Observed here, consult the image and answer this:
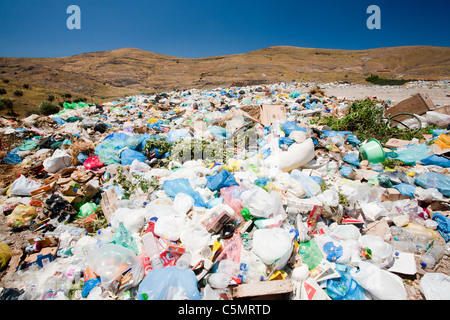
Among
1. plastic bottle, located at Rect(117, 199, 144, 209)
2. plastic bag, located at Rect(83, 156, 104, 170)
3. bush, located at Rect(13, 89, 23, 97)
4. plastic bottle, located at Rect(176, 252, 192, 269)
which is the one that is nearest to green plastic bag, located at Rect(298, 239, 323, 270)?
plastic bottle, located at Rect(176, 252, 192, 269)

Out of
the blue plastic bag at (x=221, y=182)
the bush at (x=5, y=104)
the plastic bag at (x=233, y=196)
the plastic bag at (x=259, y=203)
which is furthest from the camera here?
the bush at (x=5, y=104)

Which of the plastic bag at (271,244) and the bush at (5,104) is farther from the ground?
the bush at (5,104)

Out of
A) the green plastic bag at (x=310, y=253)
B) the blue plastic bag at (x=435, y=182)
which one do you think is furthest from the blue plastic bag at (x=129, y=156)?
the blue plastic bag at (x=435, y=182)

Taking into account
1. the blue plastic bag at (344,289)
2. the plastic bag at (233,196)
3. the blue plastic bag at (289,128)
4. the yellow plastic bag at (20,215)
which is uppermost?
the blue plastic bag at (289,128)

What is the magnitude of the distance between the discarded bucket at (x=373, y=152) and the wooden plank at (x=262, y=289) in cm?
275

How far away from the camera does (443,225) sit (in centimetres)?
207

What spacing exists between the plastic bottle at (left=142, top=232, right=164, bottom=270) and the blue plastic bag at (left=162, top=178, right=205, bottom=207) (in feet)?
2.06

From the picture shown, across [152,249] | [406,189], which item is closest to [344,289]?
[152,249]

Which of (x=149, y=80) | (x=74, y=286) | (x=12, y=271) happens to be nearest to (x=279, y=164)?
(x=74, y=286)

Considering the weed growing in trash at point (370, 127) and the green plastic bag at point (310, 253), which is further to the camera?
the weed growing in trash at point (370, 127)

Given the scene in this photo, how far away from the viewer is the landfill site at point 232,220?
1564 mm

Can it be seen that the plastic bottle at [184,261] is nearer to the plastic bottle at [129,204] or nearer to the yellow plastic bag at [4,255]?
the plastic bottle at [129,204]

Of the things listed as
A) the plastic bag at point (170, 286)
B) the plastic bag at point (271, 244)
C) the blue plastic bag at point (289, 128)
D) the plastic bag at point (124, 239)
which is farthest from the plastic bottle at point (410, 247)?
the plastic bag at point (124, 239)

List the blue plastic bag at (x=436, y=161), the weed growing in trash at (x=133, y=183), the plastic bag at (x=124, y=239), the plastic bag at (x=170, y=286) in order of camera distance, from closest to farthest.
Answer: the plastic bag at (x=170, y=286), the plastic bag at (x=124, y=239), the weed growing in trash at (x=133, y=183), the blue plastic bag at (x=436, y=161)
